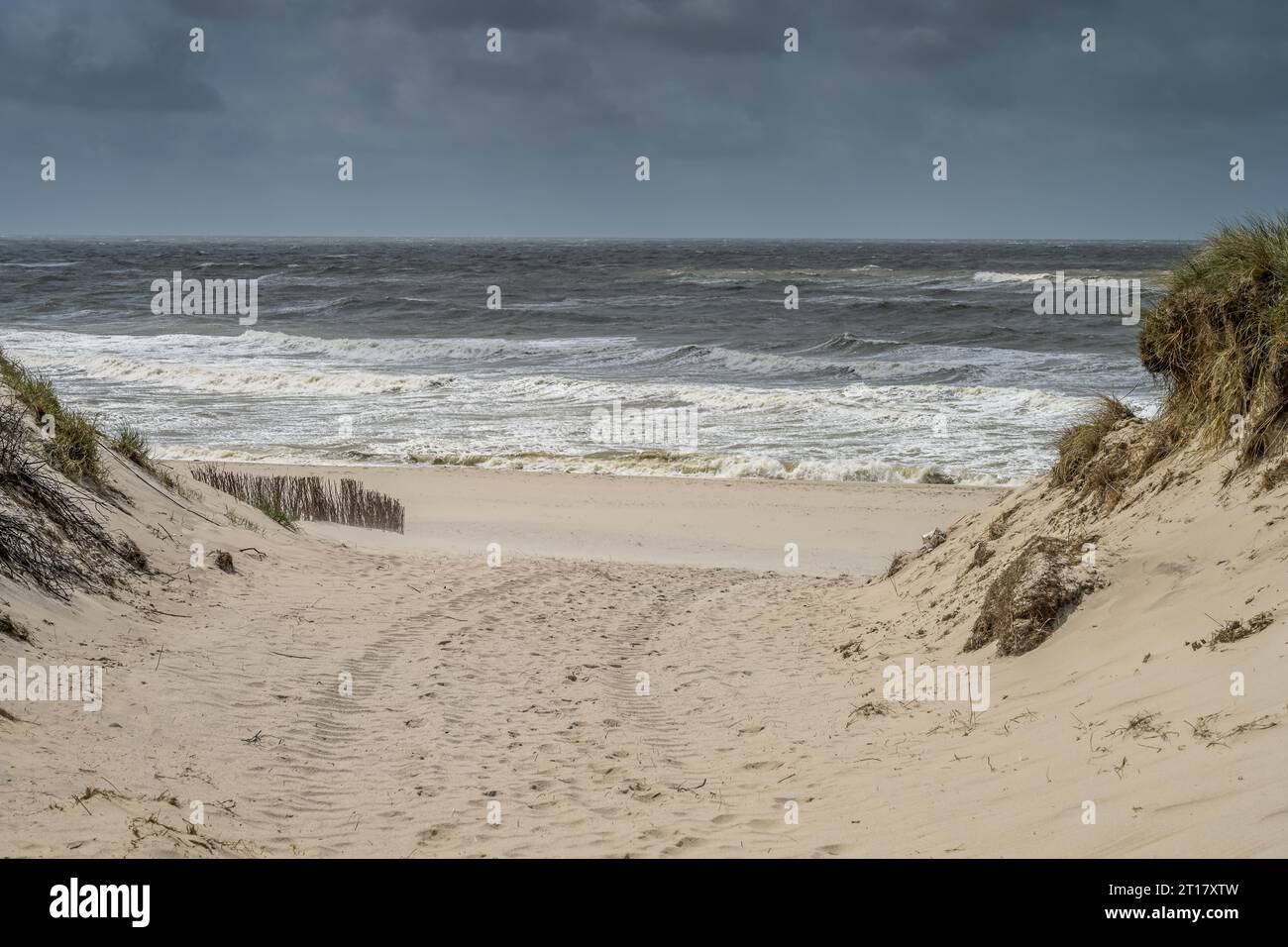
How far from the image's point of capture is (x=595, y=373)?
32.4m

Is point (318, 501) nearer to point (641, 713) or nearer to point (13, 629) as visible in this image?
point (13, 629)

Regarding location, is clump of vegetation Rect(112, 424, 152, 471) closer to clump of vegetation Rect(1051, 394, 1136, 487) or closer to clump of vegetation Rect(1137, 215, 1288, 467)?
clump of vegetation Rect(1051, 394, 1136, 487)

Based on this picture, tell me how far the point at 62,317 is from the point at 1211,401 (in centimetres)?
5137

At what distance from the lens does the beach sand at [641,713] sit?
4664mm

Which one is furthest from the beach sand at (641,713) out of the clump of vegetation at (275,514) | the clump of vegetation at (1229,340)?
the clump of vegetation at (275,514)

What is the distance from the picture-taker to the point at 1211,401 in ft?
25.3

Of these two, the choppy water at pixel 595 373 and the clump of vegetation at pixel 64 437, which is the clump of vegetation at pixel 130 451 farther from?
the choppy water at pixel 595 373

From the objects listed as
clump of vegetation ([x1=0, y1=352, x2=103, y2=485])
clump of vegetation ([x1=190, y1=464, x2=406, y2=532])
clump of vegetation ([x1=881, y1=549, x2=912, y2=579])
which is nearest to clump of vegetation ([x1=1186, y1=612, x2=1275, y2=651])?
clump of vegetation ([x1=881, y1=549, x2=912, y2=579])

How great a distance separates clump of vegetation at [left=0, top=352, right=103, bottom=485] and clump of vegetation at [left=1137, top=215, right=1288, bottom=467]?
8.75 metres

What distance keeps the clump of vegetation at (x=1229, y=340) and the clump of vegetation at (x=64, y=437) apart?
8.75m

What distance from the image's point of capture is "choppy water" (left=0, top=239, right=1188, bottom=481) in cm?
2080

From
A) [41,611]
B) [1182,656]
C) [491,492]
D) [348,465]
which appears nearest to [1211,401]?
[1182,656]

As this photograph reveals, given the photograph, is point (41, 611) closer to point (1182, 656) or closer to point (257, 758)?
point (257, 758)
